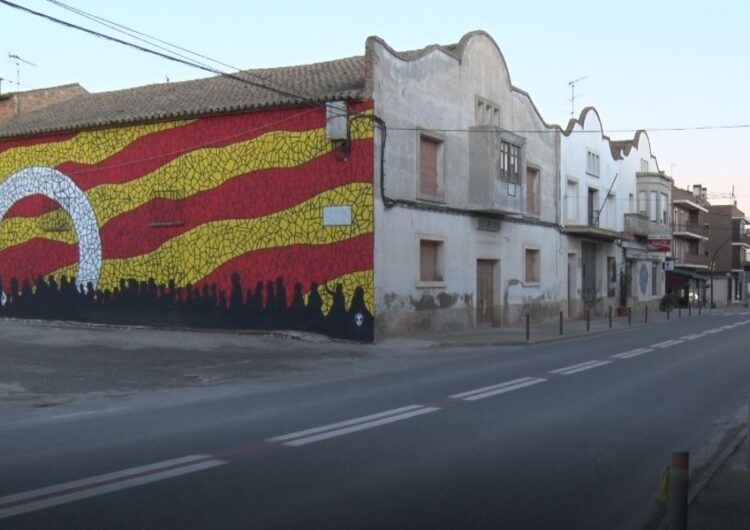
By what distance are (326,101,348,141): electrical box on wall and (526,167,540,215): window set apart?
42.3 ft

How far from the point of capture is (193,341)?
23859mm

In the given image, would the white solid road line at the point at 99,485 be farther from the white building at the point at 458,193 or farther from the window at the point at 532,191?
the window at the point at 532,191

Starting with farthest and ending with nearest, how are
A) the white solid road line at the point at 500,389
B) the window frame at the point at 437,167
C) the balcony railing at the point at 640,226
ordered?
the balcony railing at the point at 640,226, the window frame at the point at 437,167, the white solid road line at the point at 500,389

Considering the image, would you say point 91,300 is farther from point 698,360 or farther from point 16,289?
point 698,360

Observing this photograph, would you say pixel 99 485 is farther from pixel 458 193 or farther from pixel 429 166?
pixel 458 193

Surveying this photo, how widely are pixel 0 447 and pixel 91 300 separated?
20.7 metres

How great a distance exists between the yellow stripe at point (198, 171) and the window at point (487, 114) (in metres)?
7.45

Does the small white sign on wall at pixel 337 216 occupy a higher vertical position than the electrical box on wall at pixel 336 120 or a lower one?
lower

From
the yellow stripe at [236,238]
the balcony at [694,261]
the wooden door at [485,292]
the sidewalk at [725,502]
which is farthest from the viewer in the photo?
the balcony at [694,261]

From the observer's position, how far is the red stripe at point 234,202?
2434 centimetres

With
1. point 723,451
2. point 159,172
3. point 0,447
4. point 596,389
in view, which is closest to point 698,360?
point 596,389

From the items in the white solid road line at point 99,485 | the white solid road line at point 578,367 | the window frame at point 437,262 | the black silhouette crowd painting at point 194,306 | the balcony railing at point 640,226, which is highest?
the balcony railing at point 640,226

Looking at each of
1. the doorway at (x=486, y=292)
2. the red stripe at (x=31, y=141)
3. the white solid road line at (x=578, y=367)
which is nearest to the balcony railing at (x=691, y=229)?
the doorway at (x=486, y=292)

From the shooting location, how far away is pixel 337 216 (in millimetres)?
24281
